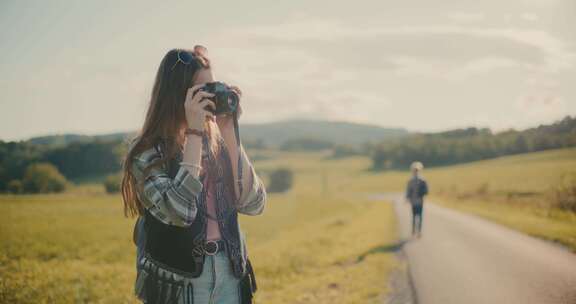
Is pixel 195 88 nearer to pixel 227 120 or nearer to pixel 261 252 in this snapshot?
pixel 227 120

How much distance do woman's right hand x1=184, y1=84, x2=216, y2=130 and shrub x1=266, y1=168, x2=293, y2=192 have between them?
85.9 m

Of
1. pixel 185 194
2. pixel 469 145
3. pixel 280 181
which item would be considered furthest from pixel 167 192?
pixel 469 145

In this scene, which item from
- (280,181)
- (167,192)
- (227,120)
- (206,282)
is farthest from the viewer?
(280,181)

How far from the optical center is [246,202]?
253 centimetres

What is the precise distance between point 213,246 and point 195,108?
2.46ft

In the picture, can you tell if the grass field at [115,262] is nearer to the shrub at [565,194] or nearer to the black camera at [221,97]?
A: the black camera at [221,97]

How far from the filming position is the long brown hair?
219 cm

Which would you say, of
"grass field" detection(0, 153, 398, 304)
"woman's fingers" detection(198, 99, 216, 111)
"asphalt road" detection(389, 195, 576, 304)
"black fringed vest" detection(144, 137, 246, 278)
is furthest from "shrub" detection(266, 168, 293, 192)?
"woman's fingers" detection(198, 99, 216, 111)

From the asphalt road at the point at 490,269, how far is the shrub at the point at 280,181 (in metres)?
75.0

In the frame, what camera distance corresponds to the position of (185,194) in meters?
2.04

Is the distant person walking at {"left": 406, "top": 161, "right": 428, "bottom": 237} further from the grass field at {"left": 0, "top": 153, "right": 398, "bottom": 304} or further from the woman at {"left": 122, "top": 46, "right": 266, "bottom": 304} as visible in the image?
the woman at {"left": 122, "top": 46, "right": 266, "bottom": 304}

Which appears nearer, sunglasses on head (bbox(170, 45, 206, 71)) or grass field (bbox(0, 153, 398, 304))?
sunglasses on head (bbox(170, 45, 206, 71))

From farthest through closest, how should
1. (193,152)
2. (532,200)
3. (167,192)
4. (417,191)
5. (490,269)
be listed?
(532,200) < (417,191) < (490,269) < (193,152) < (167,192)

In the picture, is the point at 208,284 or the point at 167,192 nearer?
the point at 167,192
